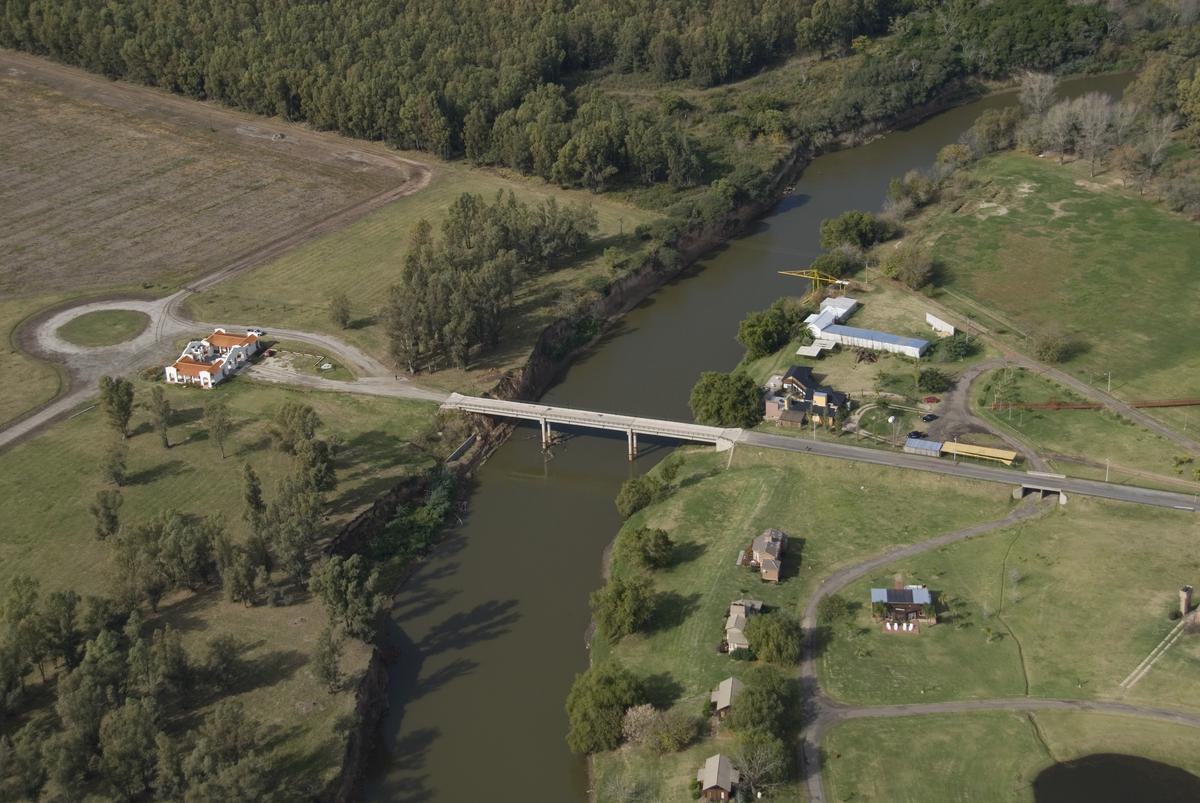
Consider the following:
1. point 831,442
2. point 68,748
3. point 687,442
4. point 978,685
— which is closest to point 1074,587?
point 978,685

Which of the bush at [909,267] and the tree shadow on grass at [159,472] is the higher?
the bush at [909,267]

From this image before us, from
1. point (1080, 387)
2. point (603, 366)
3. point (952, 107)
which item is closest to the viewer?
point (1080, 387)

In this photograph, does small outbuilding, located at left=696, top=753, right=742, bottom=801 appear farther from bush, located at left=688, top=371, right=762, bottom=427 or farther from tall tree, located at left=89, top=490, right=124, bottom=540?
tall tree, located at left=89, top=490, right=124, bottom=540

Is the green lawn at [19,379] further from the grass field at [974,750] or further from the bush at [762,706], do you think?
the grass field at [974,750]

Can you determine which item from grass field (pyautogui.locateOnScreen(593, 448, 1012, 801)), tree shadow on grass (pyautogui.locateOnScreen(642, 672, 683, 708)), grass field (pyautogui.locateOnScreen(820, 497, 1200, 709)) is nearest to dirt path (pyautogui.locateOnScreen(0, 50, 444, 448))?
grass field (pyautogui.locateOnScreen(593, 448, 1012, 801))

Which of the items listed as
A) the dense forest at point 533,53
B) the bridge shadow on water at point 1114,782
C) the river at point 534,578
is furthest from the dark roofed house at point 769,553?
the dense forest at point 533,53

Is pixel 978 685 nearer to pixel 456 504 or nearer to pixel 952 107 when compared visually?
pixel 456 504

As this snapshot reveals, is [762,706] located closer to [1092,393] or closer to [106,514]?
[1092,393]
